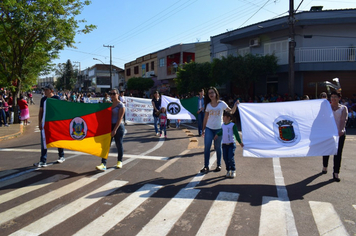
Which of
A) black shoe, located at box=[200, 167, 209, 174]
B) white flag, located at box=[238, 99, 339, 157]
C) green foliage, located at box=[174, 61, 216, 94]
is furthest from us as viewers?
green foliage, located at box=[174, 61, 216, 94]

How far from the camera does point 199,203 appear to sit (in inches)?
190

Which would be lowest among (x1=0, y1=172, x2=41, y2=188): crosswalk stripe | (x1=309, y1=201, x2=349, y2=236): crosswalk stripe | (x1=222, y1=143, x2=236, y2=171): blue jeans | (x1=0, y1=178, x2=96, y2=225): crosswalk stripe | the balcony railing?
(x1=309, y1=201, x2=349, y2=236): crosswalk stripe

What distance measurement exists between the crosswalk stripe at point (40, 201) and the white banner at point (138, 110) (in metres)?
8.17

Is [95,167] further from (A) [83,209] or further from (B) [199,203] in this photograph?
(B) [199,203]

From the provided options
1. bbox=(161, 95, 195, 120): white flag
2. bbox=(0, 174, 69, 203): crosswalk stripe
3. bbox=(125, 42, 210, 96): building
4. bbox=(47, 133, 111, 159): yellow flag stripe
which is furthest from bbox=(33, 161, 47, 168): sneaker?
bbox=(125, 42, 210, 96): building

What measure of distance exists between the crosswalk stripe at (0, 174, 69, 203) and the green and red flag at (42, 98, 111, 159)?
919 millimetres

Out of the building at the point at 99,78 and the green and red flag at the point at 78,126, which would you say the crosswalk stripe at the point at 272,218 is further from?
the building at the point at 99,78

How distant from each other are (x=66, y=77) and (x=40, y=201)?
9452 cm

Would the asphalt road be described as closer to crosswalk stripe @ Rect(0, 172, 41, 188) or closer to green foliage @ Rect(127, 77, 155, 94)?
crosswalk stripe @ Rect(0, 172, 41, 188)

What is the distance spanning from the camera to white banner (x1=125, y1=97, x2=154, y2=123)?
14.3 m

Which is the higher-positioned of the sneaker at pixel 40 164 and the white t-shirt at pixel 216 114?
the white t-shirt at pixel 216 114

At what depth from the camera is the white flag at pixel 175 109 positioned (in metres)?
12.8

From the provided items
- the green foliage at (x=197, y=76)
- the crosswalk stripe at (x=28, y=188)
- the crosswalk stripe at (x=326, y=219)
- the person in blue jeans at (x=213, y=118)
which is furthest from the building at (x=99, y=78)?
the crosswalk stripe at (x=326, y=219)

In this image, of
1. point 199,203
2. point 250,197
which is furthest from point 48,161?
point 250,197
